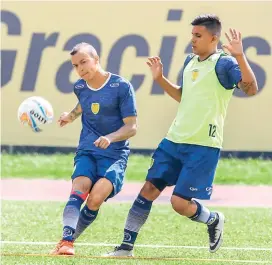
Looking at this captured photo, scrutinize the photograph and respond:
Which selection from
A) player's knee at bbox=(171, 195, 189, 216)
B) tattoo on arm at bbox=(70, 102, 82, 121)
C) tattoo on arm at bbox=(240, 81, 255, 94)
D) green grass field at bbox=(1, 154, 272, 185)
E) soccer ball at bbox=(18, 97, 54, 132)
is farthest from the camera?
green grass field at bbox=(1, 154, 272, 185)

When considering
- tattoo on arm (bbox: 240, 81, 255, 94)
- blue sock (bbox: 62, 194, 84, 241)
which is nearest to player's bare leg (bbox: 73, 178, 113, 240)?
blue sock (bbox: 62, 194, 84, 241)

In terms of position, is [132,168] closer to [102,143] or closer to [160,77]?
[160,77]

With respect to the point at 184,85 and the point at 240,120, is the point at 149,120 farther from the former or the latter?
the point at 184,85

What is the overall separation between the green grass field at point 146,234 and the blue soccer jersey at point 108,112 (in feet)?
3.15

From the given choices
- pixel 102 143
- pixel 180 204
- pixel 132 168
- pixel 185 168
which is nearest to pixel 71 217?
pixel 102 143

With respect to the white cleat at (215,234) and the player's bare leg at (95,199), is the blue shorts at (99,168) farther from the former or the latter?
the white cleat at (215,234)

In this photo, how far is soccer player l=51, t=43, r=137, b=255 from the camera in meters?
8.88

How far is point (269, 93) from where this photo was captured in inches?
763

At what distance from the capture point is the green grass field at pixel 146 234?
28.4 ft

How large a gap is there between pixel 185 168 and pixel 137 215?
639 mm

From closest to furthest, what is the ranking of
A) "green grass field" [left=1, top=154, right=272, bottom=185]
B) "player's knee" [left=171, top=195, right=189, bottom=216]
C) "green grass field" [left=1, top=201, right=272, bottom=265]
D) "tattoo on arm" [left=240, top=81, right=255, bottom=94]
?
"tattoo on arm" [left=240, top=81, right=255, bottom=94] → "green grass field" [left=1, top=201, right=272, bottom=265] → "player's knee" [left=171, top=195, right=189, bottom=216] → "green grass field" [left=1, top=154, right=272, bottom=185]

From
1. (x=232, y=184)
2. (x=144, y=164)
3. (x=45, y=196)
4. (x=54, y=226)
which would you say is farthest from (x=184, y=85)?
(x=144, y=164)

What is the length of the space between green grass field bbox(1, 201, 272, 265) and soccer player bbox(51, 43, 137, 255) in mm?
523

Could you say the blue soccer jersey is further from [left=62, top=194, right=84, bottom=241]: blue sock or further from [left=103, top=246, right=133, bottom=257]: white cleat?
[left=103, top=246, right=133, bottom=257]: white cleat
